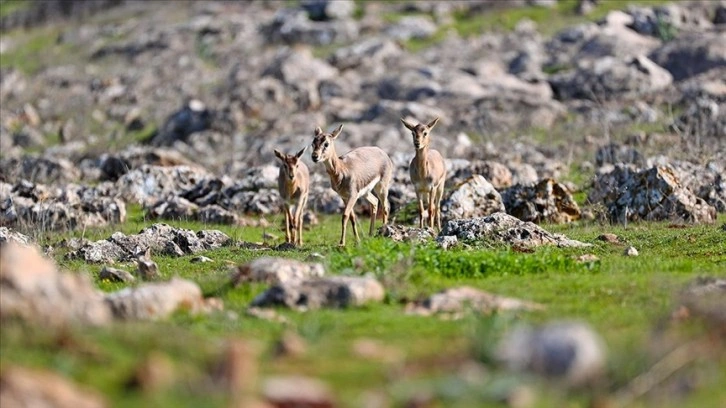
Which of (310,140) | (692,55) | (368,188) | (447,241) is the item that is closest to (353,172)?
(368,188)

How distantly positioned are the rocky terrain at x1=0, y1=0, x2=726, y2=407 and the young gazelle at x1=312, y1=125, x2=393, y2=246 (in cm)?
159

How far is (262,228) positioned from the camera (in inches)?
981

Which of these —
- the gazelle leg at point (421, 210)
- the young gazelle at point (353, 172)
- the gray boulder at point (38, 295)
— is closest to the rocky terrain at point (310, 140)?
the gray boulder at point (38, 295)

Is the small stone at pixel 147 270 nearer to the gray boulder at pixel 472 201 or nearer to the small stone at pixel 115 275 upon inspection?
the small stone at pixel 115 275

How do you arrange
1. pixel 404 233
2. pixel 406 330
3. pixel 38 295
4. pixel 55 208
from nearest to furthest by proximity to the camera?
pixel 38 295 → pixel 406 330 → pixel 404 233 → pixel 55 208

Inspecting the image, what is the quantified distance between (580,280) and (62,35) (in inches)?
2622

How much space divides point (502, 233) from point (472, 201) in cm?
538

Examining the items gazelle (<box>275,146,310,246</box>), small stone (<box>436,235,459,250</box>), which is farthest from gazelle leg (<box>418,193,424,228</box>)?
→ small stone (<box>436,235,459,250</box>)

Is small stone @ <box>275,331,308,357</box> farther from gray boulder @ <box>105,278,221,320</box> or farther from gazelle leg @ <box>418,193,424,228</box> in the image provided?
gazelle leg @ <box>418,193,424,228</box>

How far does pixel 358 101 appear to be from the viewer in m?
48.0

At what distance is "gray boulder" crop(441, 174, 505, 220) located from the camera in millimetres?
23906

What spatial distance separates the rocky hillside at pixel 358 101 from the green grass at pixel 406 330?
8424 mm

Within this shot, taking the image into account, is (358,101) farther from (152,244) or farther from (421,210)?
(152,244)

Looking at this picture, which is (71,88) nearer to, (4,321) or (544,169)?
(544,169)
